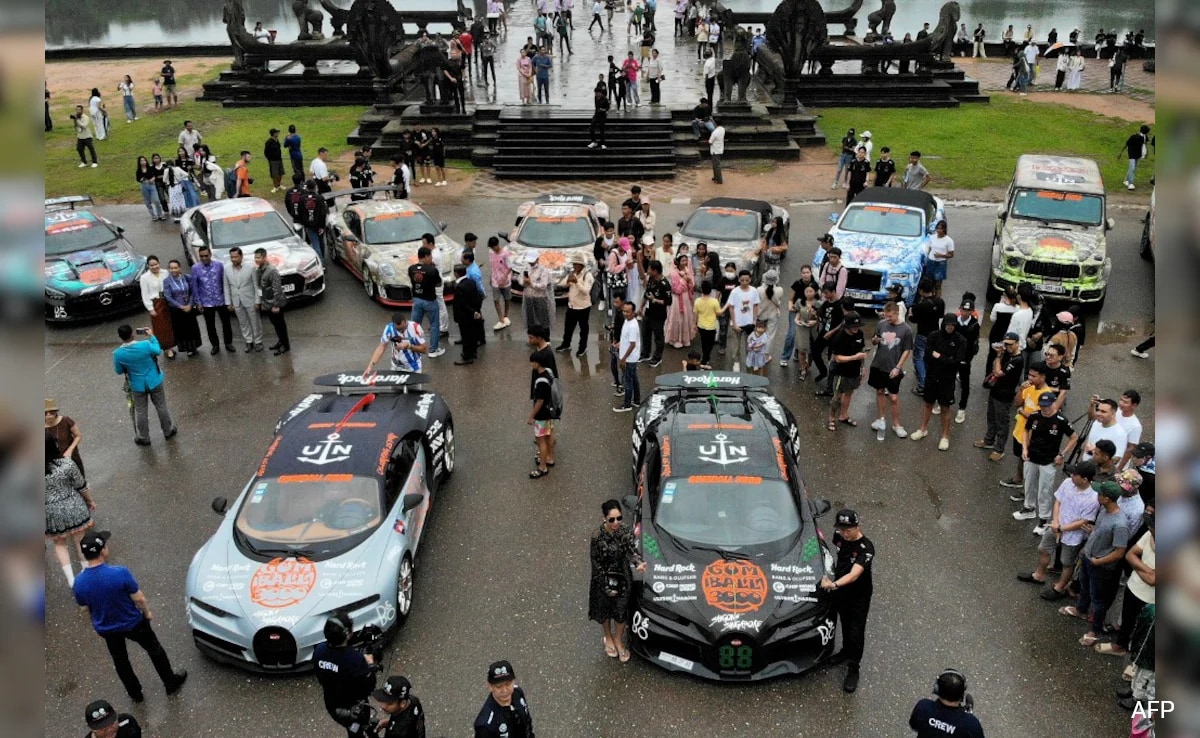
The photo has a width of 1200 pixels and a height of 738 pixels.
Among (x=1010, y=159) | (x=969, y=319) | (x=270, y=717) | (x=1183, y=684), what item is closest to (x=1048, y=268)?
(x=969, y=319)

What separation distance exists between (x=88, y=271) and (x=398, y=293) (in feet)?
16.6

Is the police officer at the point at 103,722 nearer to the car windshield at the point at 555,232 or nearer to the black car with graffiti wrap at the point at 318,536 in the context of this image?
the black car with graffiti wrap at the point at 318,536

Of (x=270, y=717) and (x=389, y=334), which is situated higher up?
(x=389, y=334)

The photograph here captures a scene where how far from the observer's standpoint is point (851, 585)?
737 centimetres

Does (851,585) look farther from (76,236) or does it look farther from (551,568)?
(76,236)

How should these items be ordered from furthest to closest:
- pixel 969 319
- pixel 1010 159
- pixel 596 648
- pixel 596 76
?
pixel 596 76, pixel 1010 159, pixel 969 319, pixel 596 648

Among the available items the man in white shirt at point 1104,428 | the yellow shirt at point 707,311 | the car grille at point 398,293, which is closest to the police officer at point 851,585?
the man in white shirt at point 1104,428

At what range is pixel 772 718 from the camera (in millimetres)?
7363

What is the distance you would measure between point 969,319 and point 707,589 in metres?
5.60

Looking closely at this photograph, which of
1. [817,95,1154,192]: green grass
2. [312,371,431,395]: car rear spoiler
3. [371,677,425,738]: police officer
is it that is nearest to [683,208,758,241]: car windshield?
[312,371,431,395]: car rear spoiler

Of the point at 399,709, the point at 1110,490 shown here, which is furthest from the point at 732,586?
the point at 1110,490

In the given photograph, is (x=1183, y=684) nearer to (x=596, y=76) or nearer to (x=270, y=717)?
(x=270, y=717)

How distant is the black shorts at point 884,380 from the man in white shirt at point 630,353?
2898 millimetres

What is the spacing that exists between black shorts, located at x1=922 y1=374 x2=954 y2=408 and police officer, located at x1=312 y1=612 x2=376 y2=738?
24.1 feet
